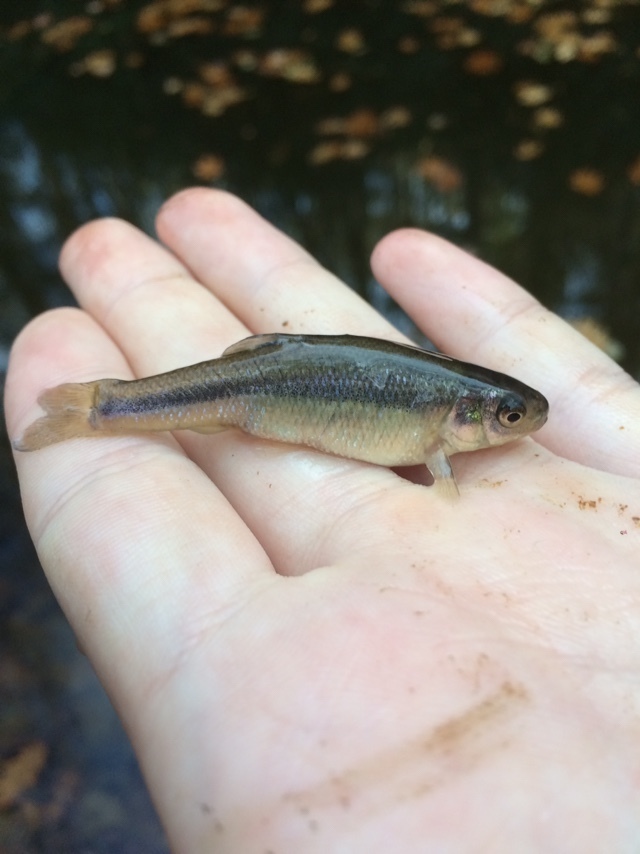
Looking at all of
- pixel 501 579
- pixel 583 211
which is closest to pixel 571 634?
pixel 501 579

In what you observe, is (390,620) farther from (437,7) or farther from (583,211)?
(437,7)

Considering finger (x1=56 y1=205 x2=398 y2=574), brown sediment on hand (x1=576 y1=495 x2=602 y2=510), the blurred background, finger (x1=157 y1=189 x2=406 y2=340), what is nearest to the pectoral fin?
finger (x1=56 y1=205 x2=398 y2=574)

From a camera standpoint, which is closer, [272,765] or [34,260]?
[272,765]

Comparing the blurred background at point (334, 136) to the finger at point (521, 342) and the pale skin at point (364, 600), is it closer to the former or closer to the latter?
the pale skin at point (364, 600)

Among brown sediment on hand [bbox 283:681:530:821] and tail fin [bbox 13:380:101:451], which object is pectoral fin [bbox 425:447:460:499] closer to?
brown sediment on hand [bbox 283:681:530:821]

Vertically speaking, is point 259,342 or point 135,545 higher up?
point 259,342

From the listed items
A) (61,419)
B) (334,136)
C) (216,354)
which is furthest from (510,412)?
(334,136)

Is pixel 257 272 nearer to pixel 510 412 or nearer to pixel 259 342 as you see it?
pixel 259 342
